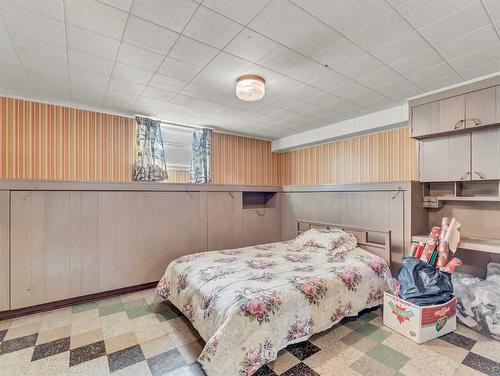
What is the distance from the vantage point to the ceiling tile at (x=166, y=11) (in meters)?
1.61

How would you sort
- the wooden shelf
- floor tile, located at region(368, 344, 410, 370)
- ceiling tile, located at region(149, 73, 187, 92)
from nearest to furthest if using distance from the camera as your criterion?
1. floor tile, located at region(368, 344, 410, 370)
2. the wooden shelf
3. ceiling tile, located at region(149, 73, 187, 92)

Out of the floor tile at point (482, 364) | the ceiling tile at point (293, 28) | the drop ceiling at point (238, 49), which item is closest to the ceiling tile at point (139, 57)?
the drop ceiling at point (238, 49)

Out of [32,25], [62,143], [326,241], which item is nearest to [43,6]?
[32,25]

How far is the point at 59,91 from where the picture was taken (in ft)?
9.45

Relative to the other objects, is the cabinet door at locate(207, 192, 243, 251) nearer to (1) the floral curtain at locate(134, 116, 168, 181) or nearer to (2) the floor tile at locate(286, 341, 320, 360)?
(1) the floral curtain at locate(134, 116, 168, 181)

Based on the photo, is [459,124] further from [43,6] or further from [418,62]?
[43,6]

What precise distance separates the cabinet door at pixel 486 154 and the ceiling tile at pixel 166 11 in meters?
2.94

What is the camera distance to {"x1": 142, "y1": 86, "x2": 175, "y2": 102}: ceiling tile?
287 centimetres

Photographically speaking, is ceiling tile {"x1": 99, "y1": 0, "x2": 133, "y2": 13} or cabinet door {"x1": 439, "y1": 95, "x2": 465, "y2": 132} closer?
ceiling tile {"x1": 99, "y1": 0, "x2": 133, "y2": 13}

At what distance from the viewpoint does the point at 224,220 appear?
13.1 ft

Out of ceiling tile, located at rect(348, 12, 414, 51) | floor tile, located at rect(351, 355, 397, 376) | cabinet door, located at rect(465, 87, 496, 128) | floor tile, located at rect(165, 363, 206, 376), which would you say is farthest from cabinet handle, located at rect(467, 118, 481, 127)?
floor tile, located at rect(165, 363, 206, 376)

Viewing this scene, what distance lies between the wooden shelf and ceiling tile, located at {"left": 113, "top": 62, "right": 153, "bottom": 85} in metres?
3.33

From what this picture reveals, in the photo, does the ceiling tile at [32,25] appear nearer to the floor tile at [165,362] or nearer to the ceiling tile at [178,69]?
the ceiling tile at [178,69]

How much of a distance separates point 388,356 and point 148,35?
9.75 feet
